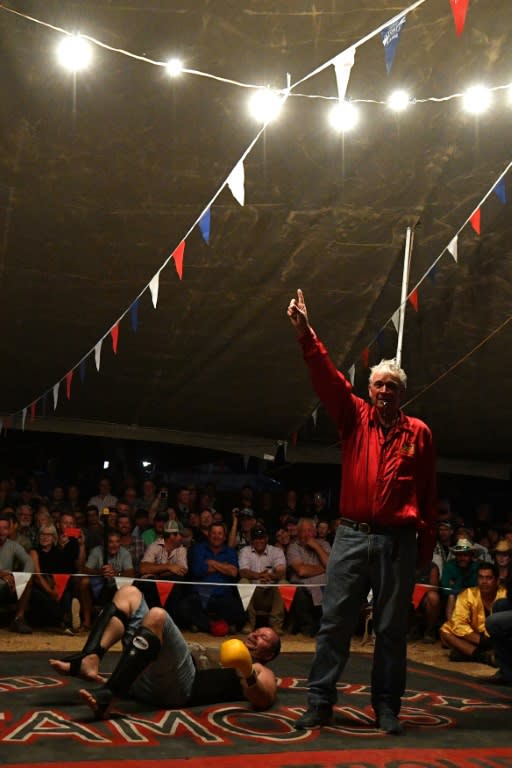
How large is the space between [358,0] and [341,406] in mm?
2147

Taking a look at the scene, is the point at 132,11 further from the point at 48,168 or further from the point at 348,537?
the point at 348,537

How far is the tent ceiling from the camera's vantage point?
4441mm

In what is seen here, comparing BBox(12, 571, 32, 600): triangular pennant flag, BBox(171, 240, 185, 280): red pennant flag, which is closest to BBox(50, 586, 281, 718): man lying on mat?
BBox(171, 240, 185, 280): red pennant flag

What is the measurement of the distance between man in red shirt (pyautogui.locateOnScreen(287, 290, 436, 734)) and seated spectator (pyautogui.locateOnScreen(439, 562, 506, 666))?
3132 millimetres

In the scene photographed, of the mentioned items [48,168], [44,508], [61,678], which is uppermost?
[48,168]

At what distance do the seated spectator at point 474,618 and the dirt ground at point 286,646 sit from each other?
102mm

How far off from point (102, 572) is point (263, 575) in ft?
4.68

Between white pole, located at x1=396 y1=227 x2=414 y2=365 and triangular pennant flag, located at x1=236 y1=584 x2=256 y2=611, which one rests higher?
white pole, located at x1=396 y1=227 x2=414 y2=365

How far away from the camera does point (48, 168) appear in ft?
17.2

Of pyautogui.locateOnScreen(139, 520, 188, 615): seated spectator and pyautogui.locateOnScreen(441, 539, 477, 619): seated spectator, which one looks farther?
pyautogui.locateOnScreen(139, 520, 188, 615): seated spectator

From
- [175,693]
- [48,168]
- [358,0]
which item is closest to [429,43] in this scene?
[358,0]

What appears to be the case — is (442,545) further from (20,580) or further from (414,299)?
(20,580)

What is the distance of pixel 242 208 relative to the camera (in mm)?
5680

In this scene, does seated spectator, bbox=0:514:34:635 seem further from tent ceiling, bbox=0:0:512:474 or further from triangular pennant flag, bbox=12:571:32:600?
tent ceiling, bbox=0:0:512:474
